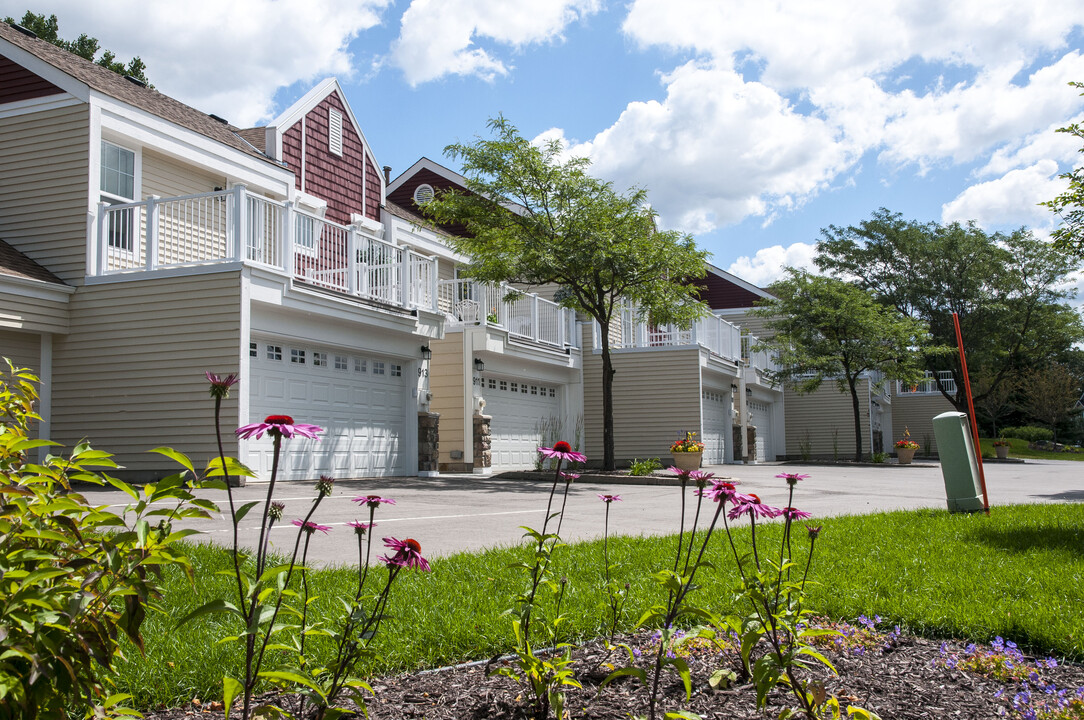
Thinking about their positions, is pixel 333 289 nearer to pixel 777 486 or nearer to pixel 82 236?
pixel 82 236

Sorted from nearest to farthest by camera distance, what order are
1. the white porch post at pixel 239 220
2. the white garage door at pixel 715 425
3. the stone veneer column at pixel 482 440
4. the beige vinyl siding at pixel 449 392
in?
the white porch post at pixel 239 220 < the stone veneer column at pixel 482 440 < the beige vinyl siding at pixel 449 392 < the white garage door at pixel 715 425

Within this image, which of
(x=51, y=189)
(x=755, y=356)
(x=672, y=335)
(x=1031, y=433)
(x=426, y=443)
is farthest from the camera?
(x=1031, y=433)

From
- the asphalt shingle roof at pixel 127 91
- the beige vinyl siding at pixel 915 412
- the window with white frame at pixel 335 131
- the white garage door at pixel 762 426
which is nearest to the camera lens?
the asphalt shingle roof at pixel 127 91

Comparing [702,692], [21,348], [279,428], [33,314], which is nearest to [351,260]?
[33,314]

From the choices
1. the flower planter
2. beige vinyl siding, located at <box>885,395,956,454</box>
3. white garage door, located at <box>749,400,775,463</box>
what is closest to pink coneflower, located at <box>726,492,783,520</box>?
the flower planter

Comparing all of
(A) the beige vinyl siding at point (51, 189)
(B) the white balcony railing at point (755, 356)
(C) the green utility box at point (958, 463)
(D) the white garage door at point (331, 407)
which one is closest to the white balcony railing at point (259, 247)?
(A) the beige vinyl siding at point (51, 189)

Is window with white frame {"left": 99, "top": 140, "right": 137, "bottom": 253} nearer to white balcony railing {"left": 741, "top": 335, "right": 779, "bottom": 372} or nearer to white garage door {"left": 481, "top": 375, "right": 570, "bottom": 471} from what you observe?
white garage door {"left": 481, "top": 375, "right": 570, "bottom": 471}

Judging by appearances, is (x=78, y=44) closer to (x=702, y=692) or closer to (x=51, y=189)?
(x=51, y=189)

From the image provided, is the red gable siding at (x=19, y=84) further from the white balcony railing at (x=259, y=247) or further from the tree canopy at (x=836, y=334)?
the tree canopy at (x=836, y=334)

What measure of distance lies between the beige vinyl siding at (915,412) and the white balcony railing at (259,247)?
3211 centimetres

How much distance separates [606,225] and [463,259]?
675 cm

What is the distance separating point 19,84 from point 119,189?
91.3 inches

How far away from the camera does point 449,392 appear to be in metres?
17.6

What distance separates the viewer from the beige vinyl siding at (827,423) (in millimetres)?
32688
